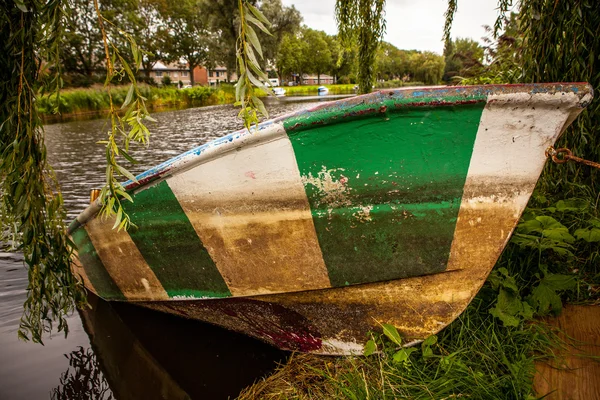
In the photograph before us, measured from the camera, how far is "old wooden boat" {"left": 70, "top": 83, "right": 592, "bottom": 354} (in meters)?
1.61

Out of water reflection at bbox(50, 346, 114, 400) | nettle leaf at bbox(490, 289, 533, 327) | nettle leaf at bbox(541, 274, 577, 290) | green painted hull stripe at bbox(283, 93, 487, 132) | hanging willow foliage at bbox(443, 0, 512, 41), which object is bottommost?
water reflection at bbox(50, 346, 114, 400)

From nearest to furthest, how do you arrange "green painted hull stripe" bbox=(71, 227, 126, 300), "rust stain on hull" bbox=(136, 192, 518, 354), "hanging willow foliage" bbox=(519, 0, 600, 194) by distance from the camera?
1. "rust stain on hull" bbox=(136, 192, 518, 354)
2. "hanging willow foliage" bbox=(519, 0, 600, 194)
3. "green painted hull stripe" bbox=(71, 227, 126, 300)

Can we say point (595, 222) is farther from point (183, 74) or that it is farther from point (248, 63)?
point (183, 74)

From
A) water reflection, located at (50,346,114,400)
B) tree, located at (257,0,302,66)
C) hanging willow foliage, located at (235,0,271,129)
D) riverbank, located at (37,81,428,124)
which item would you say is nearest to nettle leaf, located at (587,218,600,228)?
hanging willow foliage, located at (235,0,271,129)

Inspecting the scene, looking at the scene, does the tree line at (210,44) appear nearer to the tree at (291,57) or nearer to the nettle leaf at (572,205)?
the tree at (291,57)

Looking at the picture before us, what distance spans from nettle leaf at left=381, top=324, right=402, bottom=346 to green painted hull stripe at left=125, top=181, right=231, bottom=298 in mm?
927

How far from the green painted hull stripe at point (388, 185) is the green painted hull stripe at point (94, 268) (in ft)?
6.03

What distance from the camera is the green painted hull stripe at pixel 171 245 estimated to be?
2133 millimetres

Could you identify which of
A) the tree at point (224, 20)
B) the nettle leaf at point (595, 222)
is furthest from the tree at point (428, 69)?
the nettle leaf at point (595, 222)

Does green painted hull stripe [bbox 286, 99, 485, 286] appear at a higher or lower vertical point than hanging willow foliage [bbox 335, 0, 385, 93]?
lower

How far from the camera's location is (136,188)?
213cm

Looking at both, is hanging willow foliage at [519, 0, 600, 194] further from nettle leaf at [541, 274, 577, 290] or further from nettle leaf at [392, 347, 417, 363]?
nettle leaf at [392, 347, 417, 363]

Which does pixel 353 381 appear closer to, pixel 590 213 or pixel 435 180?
pixel 435 180

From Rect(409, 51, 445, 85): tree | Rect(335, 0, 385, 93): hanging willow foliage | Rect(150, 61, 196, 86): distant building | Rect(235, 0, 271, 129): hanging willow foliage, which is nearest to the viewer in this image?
Rect(235, 0, 271, 129): hanging willow foliage
